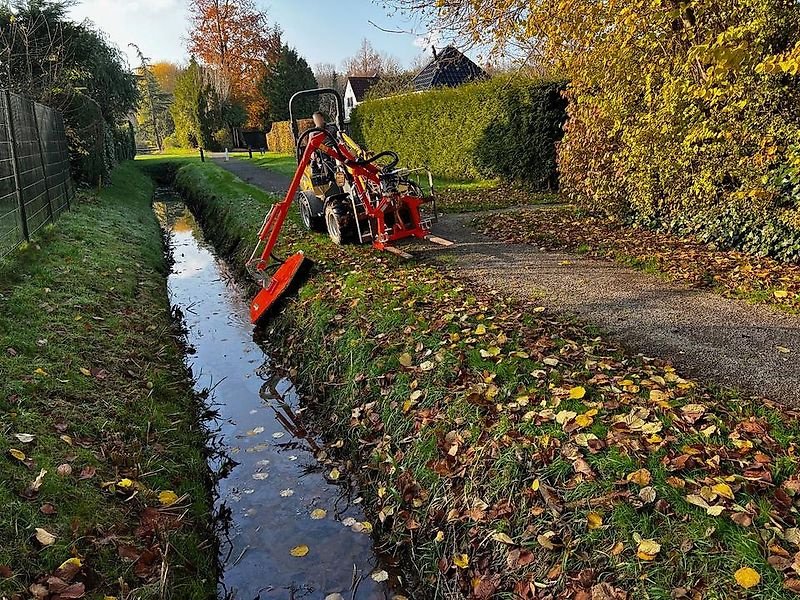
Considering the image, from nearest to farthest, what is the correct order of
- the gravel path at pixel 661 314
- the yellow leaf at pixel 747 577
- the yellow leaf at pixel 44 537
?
the yellow leaf at pixel 747 577 → the yellow leaf at pixel 44 537 → the gravel path at pixel 661 314

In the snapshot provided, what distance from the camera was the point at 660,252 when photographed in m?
7.96

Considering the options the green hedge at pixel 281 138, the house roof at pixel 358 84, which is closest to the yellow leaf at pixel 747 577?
the green hedge at pixel 281 138

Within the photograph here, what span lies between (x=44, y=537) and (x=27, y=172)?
850cm

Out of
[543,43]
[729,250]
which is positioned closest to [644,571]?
[729,250]

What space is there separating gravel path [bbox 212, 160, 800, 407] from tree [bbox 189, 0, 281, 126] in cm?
4277

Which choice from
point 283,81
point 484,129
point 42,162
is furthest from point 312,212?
point 283,81

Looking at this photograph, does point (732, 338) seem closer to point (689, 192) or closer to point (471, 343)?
point (471, 343)

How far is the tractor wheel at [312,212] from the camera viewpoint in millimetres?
10414

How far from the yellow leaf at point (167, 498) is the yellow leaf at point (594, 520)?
8.55ft

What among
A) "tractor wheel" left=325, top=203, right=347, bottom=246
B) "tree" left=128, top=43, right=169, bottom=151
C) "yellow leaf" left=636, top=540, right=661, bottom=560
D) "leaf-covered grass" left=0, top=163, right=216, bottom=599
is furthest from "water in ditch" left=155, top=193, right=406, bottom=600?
"tree" left=128, top=43, right=169, bottom=151

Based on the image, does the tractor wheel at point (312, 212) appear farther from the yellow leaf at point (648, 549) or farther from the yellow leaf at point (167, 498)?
the yellow leaf at point (648, 549)

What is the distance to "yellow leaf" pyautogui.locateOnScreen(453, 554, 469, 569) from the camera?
345cm

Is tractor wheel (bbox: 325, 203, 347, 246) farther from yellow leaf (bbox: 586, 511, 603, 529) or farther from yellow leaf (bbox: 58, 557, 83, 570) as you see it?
yellow leaf (bbox: 586, 511, 603, 529)

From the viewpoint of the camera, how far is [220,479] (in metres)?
4.95
